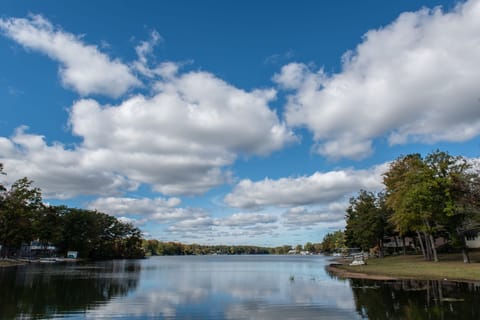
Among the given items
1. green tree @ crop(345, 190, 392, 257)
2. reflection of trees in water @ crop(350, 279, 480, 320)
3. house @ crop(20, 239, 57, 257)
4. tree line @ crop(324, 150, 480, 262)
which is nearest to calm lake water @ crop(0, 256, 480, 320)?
reflection of trees in water @ crop(350, 279, 480, 320)

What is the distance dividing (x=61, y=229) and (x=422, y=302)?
116 m

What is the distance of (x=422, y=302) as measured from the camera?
2209 cm

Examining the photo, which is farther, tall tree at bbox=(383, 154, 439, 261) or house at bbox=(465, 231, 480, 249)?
house at bbox=(465, 231, 480, 249)

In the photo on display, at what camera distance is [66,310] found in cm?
2109

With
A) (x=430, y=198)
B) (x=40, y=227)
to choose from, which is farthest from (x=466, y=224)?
(x=40, y=227)

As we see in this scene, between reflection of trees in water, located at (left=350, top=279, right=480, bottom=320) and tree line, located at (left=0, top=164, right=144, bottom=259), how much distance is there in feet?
234

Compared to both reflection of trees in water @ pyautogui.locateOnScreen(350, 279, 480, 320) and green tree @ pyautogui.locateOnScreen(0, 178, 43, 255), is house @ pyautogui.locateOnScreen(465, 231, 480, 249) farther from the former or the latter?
green tree @ pyautogui.locateOnScreen(0, 178, 43, 255)

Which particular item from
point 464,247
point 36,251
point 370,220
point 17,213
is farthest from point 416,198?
point 36,251

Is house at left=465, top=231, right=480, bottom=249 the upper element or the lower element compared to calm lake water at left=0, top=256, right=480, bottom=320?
upper

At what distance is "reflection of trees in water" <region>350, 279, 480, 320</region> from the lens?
18359 millimetres

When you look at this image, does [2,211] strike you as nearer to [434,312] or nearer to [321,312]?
[321,312]

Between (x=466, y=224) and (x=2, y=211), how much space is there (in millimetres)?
85804

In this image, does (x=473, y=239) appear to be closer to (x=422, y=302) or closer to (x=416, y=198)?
(x=416, y=198)

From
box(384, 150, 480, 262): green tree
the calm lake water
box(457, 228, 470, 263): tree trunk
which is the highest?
box(384, 150, 480, 262): green tree
